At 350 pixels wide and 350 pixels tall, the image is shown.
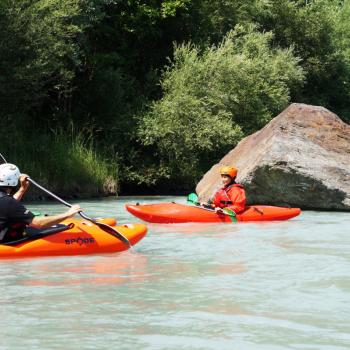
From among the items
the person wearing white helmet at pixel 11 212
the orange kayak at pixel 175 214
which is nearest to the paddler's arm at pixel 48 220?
the person wearing white helmet at pixel 11 212

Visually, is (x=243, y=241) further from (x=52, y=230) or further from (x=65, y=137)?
(x=65, y=137)

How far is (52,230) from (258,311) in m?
3.14

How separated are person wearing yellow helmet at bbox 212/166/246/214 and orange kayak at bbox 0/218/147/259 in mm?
3162

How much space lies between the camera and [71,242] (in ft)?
27.4

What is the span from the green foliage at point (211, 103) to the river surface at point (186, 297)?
31.1 ft

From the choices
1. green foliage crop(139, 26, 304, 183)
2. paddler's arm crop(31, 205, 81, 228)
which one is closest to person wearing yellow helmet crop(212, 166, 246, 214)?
paddler's arm crop(31, 205, 81, 228)

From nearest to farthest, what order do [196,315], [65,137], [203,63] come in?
[196,315]
[65,137]
[203,63]

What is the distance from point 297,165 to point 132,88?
9120 millimetres

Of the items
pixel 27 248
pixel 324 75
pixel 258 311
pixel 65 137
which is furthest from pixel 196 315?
pixel 324 75

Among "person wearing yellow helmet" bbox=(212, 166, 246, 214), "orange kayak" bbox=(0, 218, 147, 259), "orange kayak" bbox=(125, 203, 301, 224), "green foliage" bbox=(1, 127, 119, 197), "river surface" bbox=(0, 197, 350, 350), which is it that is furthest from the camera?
"green foliage" bbox=(1, 127, 119, 197)

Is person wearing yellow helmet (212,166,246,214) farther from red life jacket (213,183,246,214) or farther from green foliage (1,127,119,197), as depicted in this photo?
green foliage (1,127,119,197)

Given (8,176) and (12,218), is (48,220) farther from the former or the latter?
(8,176)

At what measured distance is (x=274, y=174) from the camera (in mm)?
13422

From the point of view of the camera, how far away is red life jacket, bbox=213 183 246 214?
468 inches
